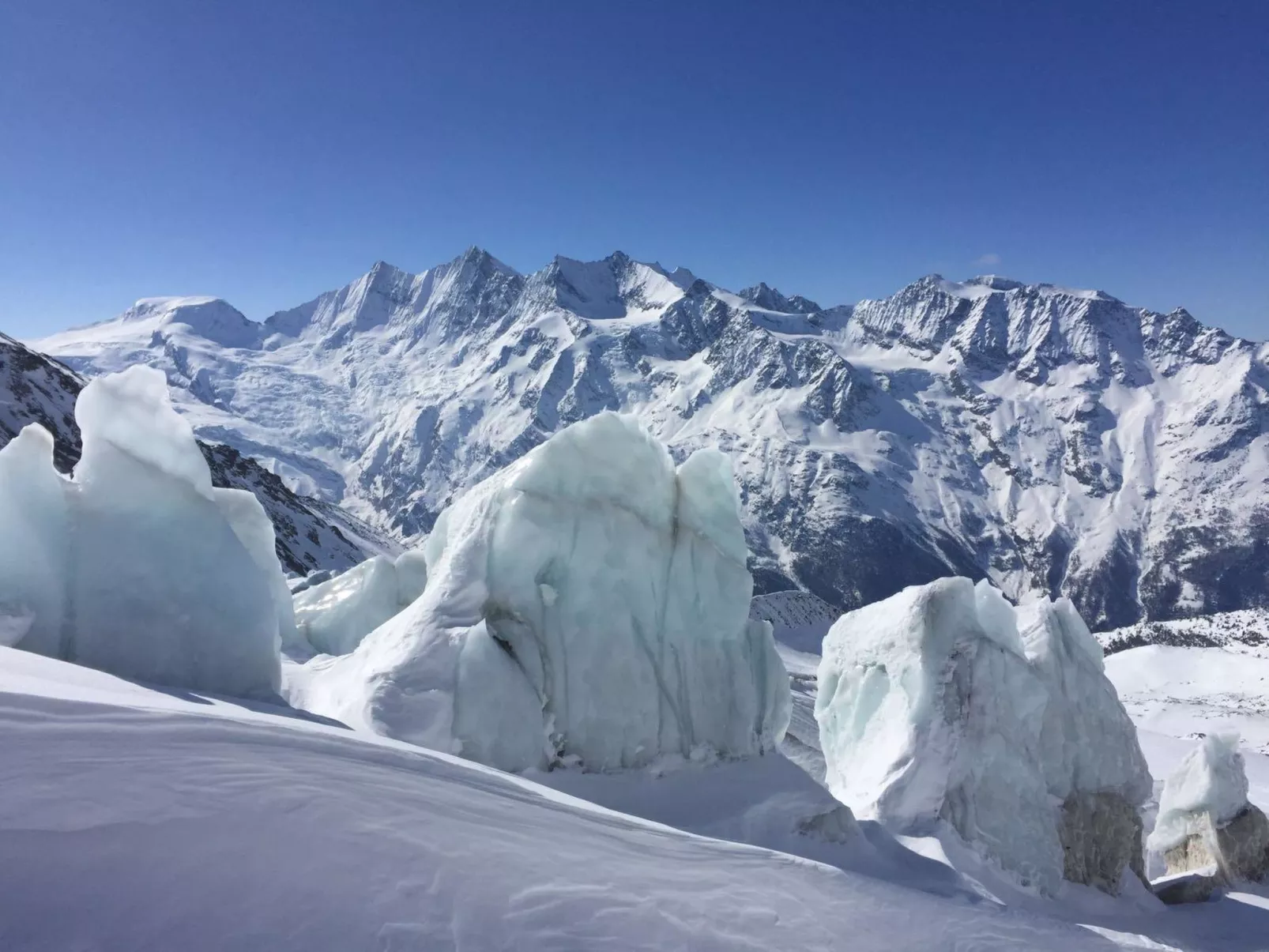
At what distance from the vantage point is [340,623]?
21.2 meters

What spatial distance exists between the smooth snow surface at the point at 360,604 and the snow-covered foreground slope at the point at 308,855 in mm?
12642

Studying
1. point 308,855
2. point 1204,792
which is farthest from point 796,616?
point 308,855

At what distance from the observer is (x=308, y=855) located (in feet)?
18.1

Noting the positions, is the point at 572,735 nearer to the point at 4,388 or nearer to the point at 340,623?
the point at 340,623

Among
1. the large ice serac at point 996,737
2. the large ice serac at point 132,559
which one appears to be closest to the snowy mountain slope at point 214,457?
the large ice serac at point 996,737

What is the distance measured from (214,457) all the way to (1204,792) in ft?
329

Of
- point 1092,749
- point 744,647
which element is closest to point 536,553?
point 744,647

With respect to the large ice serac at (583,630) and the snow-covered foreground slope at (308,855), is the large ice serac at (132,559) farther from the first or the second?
the large ice serac at (583,630)

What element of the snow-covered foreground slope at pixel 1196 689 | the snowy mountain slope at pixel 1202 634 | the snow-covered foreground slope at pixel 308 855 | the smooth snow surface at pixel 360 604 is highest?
the snowy mountain slope at pixel 1202 634

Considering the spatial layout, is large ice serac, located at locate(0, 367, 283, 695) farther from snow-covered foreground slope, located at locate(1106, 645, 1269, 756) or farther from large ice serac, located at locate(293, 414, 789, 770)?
snow-covered foreground slope, located at locate(1106, 645, 1269, 756)

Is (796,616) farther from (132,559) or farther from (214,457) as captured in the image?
(132,559)

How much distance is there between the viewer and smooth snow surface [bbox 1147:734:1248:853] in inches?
857

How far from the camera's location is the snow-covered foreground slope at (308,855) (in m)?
4.73

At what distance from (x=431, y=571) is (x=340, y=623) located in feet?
19.0
